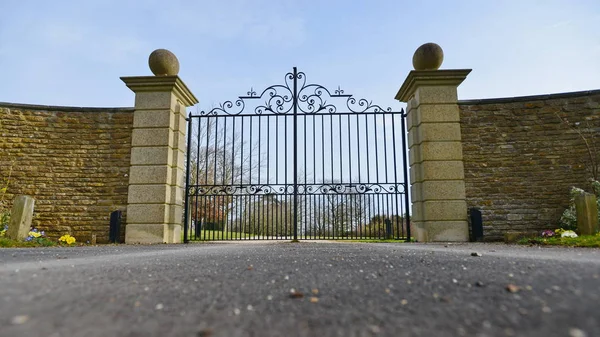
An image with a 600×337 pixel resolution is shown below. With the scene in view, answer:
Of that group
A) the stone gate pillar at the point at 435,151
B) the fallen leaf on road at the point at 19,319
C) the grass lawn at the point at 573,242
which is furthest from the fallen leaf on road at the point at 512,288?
the stone gate pillar at the point at 435,151

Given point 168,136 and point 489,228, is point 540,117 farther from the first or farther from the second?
point 168,136

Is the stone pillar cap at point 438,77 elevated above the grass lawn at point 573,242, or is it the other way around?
the stone pillar cap at point 438,77

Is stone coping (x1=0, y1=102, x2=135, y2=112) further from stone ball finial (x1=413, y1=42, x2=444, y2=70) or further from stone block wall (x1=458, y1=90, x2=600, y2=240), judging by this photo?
stone block wall (x1=458, y1=90, x2=600, y2=240)

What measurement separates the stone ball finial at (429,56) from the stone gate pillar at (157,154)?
5104 mm

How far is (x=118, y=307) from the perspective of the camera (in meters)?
1.61

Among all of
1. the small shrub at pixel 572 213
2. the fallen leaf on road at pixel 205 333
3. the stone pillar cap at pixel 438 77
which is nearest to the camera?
the fallen leaf on road at pixel 205 333

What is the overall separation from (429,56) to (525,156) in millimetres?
2807

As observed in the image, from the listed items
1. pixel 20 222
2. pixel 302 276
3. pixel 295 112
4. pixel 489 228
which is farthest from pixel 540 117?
pixel 20 222

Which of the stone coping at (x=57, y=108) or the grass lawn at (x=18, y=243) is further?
the stone coping at (x=57, y=108)

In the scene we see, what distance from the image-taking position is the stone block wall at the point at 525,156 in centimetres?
732

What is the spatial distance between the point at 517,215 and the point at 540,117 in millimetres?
2095

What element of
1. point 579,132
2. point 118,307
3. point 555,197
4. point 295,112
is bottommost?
point 118,307

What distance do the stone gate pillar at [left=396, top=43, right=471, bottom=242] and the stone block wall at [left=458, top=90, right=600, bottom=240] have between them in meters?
0.27

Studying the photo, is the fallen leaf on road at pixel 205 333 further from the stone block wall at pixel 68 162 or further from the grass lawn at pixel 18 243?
the stone block wall at pixel 68 162
